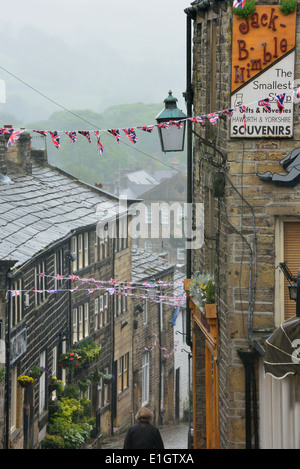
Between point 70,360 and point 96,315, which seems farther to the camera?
point 96,315

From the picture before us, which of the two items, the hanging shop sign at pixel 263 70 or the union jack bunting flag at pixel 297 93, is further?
the hanging shop sign at pixel 263 70

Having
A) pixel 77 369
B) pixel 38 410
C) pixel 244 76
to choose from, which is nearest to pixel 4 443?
pixel 38 410

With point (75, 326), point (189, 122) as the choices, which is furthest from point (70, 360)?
point (189, 122)

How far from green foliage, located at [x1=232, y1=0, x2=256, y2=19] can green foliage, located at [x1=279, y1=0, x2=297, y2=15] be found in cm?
32

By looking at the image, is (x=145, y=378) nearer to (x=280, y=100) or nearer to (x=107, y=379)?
(x=107, y=379)

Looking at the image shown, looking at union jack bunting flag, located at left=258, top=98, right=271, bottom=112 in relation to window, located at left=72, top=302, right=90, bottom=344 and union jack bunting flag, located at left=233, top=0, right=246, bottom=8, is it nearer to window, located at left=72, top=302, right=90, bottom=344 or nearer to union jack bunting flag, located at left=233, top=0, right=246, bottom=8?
union jack bunting flag, located at left=233, top=0, right=246, bottom=8

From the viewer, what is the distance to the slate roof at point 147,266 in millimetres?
37000

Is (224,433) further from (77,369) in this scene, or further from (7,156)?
(7,156)

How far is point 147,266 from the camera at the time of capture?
1528 inches

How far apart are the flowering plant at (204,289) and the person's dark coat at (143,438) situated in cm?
217

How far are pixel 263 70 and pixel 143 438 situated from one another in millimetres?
4564

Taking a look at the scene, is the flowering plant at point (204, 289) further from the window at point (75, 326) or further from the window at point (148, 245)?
the window at point (148, 245)

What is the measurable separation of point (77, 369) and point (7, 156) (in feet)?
23.5

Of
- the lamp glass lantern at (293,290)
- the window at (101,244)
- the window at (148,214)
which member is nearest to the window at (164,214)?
the window at (148,214)
